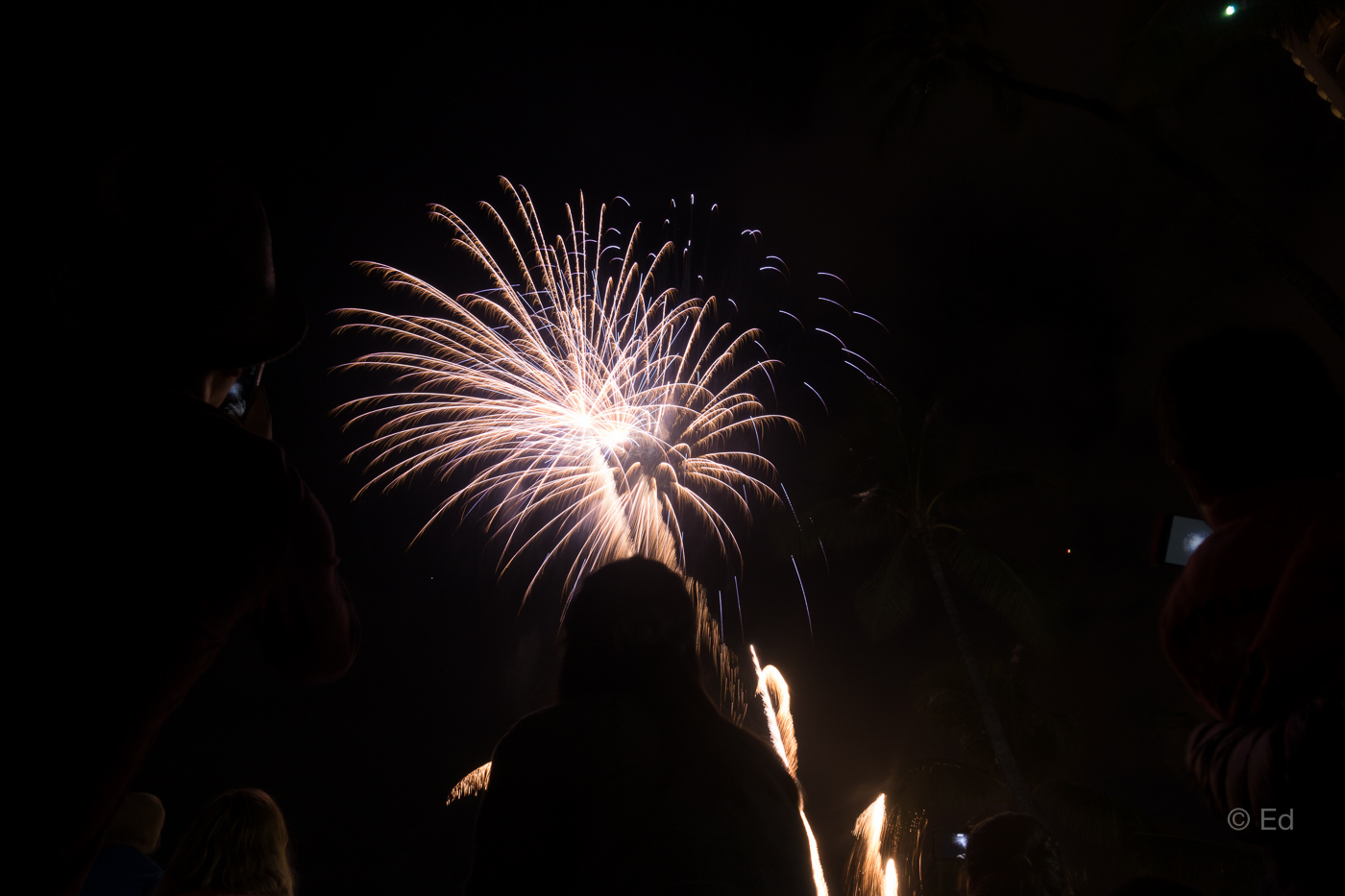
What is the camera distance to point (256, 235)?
1.85 m

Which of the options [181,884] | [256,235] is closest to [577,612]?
[256,235]

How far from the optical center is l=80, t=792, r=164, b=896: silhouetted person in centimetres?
343

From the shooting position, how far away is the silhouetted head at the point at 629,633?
2.01 metres

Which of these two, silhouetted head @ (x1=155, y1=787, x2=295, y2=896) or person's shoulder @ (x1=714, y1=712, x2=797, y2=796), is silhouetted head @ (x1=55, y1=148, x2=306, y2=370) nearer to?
person's shoulder @ (x1=714, y1=712, x2=797, y2=796)

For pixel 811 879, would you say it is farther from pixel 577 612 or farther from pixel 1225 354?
pixel 1225 354

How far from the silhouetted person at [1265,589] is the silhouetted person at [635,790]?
1.02 meters

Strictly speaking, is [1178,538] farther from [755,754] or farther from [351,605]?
[351,605]

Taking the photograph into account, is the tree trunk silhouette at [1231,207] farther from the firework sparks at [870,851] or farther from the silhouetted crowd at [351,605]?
the firework sparks at [870,851]

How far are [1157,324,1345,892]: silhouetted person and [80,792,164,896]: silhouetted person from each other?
4.41 meters

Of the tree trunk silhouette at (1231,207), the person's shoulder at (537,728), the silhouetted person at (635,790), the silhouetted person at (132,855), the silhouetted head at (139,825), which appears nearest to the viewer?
the silhouetted person at (635,790)

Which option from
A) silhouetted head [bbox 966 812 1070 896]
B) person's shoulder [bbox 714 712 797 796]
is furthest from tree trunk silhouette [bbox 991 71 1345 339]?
person's shoulder [bbox 714 712 797 796]

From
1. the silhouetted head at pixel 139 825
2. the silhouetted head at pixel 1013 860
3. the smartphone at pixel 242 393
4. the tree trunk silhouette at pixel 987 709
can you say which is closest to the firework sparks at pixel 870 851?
the tree trunk silhouette at pixel 987 709

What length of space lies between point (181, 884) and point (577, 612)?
8.37 ft

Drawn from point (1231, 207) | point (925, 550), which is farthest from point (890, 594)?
point (1231, 207)
